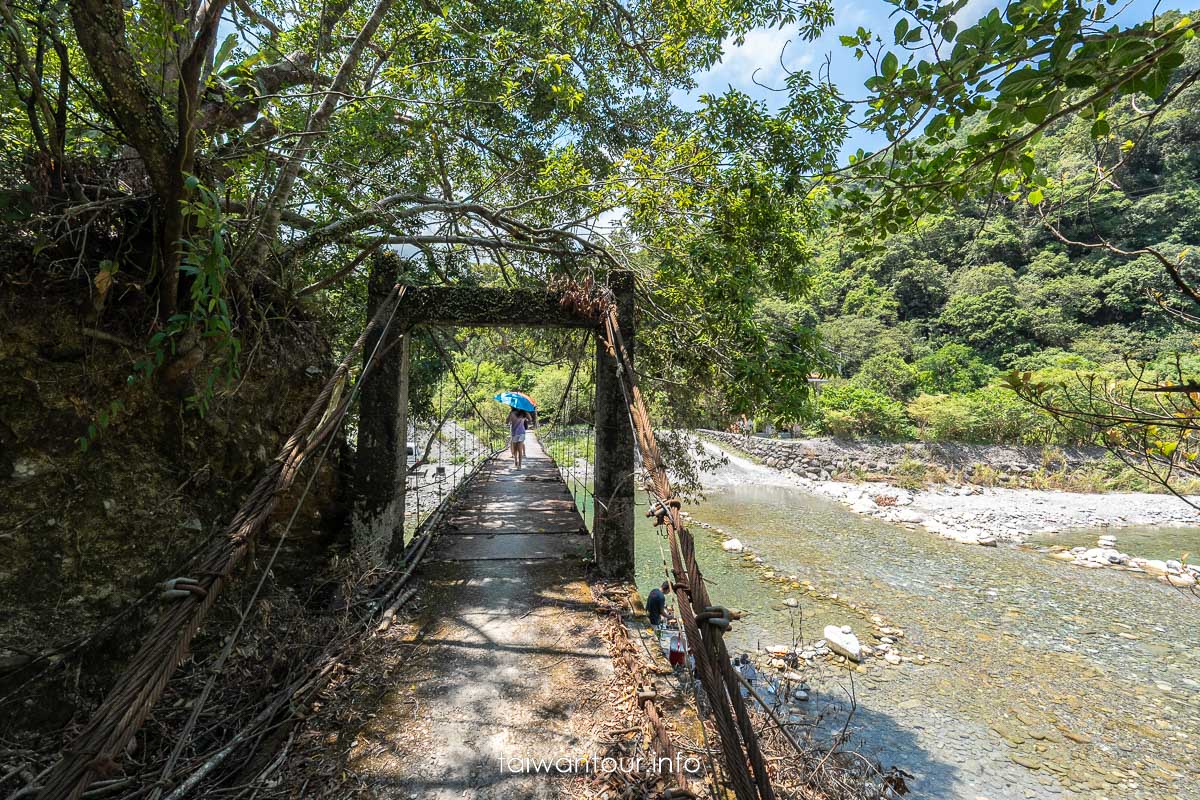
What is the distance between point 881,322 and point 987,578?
837 inches

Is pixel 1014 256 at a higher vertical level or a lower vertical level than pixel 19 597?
higher

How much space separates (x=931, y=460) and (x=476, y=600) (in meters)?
17.8

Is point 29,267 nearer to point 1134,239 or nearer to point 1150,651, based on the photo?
point 1150,651

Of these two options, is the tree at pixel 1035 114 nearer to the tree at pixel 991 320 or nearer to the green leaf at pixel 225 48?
the green leaf at pixel 225 48

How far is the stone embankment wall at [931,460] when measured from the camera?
15.6 metres

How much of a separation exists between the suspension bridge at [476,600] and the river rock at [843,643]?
13.1 feet

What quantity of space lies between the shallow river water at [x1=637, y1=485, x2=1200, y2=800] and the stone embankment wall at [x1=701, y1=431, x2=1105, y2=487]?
520 cm

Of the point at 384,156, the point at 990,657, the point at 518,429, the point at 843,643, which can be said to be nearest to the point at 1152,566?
the point at 990,657

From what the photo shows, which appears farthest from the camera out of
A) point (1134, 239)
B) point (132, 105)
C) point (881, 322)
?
point (881, 322)

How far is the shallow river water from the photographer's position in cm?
450

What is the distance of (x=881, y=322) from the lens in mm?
26781

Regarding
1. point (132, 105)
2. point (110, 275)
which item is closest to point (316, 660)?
point (110, 275)

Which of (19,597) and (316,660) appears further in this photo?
(316,660)

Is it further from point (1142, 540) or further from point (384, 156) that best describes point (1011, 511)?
point (384, 156)
